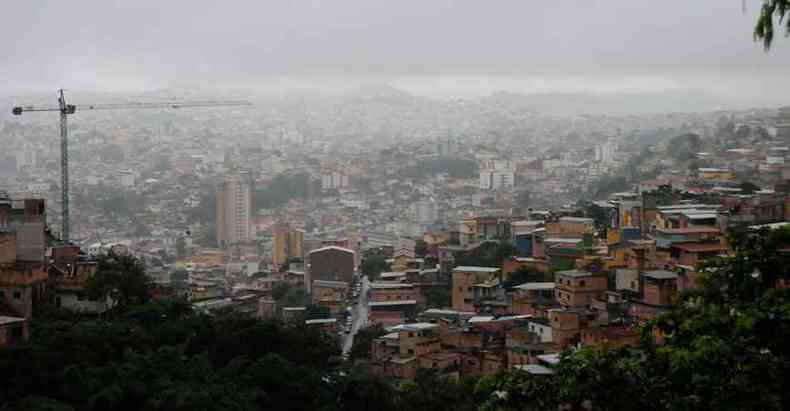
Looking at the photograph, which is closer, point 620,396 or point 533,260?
point 620,396

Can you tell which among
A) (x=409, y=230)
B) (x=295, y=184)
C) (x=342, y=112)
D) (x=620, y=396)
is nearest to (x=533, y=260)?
(x=620, y=396)

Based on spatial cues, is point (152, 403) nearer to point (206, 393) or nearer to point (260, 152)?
point (206, 393)

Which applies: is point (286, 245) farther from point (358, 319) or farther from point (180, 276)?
point (358, 319)

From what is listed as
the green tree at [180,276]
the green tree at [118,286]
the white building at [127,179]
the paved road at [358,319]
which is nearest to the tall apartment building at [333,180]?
the white building at [127,179]

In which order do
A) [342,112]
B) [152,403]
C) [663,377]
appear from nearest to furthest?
[663,377] → [152,403] → [342,112]

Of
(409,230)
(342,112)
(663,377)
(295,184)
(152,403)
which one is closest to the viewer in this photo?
(663,377)
